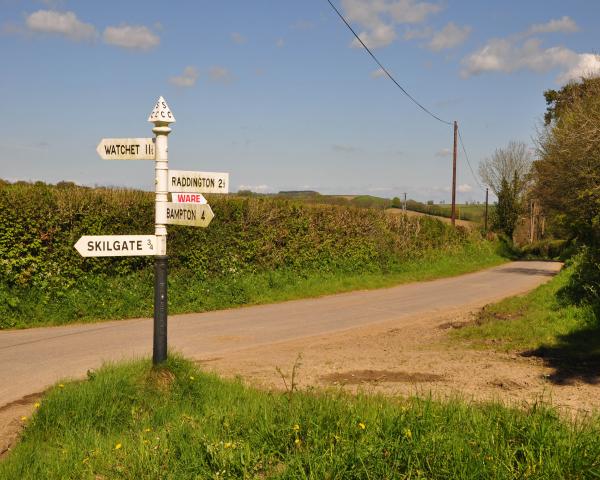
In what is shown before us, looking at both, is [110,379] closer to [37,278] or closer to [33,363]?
[33,363]

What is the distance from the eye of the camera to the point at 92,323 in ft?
42.0

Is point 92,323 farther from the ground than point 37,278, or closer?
closer

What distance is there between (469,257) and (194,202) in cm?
2708

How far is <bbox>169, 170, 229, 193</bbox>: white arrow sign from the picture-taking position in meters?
6.63

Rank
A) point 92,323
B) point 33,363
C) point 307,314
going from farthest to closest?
point 307,314 < point 92,323 < point 33,363

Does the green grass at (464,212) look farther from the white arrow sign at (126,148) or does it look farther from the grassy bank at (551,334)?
the white arrow sign at (126,148)

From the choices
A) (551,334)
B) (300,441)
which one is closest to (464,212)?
(551,334)

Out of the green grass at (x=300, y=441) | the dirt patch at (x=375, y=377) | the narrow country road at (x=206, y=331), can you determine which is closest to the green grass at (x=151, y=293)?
the narrow country road at (x=206, y=331)

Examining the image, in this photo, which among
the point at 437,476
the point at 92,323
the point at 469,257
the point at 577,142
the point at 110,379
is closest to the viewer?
the point at 437,476

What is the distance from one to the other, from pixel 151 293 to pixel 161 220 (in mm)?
8307

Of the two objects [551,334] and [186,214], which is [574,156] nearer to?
[551,334]

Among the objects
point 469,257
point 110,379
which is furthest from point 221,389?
point 469,257

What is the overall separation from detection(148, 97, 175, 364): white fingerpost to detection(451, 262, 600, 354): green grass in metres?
5.94

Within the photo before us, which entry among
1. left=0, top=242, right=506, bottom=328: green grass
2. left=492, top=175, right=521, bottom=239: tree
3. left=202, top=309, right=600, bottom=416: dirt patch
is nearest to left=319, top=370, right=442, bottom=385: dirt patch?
left=202, top=309, right=600, bottom=416: dirt patch
